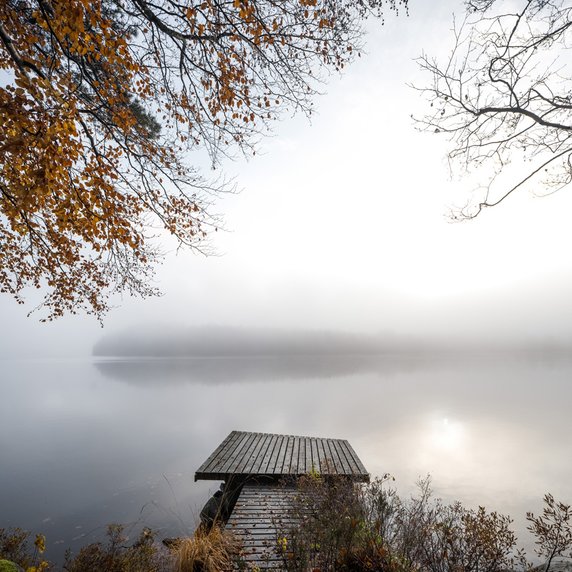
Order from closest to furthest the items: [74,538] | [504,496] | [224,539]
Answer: [224,539]
[74,538]
[504,496]

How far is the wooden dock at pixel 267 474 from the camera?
5508 mm

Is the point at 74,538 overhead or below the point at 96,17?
below

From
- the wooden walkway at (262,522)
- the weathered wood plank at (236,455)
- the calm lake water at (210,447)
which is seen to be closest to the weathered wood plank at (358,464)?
the wooden walkway at (262,522)

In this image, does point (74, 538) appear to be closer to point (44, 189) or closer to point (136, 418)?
point (44, 189)

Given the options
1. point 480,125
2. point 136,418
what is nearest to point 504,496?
point 480,125

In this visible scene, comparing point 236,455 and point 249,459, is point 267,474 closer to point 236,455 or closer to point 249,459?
point 249,459

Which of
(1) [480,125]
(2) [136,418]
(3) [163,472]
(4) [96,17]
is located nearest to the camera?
(4) [96,17]

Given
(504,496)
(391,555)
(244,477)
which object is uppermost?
(391,555)

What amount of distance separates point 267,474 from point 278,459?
126 cm

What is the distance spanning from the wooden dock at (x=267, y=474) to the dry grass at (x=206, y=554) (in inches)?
9.2

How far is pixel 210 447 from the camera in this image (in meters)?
23.2

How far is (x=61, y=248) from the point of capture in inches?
323

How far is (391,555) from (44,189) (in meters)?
5.77

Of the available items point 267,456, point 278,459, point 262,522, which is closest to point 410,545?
point 262,522
